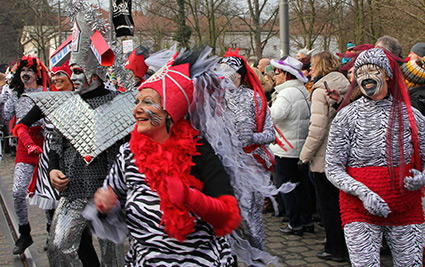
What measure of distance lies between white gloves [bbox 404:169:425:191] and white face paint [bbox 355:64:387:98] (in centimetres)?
59

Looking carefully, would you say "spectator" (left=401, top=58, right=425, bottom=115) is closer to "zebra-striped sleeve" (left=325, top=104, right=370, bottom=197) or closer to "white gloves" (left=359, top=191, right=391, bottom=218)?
"zebra-striped sleeve" (left=325, top=104, right=370, bottom=197)

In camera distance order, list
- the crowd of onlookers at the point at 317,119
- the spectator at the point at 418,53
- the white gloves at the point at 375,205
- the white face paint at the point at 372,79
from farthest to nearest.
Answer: the spectator at the point at 418,53 → the crowd of onlookers at the point at 317,119 → the white face paint at the point at 372,79 → the white gloves at the point at 375,205

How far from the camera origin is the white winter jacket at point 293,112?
225 inches

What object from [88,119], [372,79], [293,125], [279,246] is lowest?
[279,246]

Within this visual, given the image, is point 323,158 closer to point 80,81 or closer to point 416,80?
point 416,80

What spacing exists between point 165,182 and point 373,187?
1660 mm

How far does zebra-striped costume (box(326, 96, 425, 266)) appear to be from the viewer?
10.4 feet

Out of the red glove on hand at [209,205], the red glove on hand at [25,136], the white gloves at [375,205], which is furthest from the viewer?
the red glove on hand at [25,136]

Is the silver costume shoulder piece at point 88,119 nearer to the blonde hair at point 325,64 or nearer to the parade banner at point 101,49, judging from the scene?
the parade banner at point 101,49

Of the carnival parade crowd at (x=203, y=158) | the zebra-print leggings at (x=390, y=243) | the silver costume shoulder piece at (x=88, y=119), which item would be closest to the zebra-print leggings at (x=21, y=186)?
the carnival parade crowd at (x=203, y=158)

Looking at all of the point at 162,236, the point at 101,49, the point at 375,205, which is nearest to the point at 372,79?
the point at 375,205

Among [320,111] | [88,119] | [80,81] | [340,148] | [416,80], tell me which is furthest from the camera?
[320,111]

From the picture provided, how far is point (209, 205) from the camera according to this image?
6.78 ft

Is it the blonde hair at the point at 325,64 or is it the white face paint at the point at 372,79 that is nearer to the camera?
the white face paint at the point at 372,79
